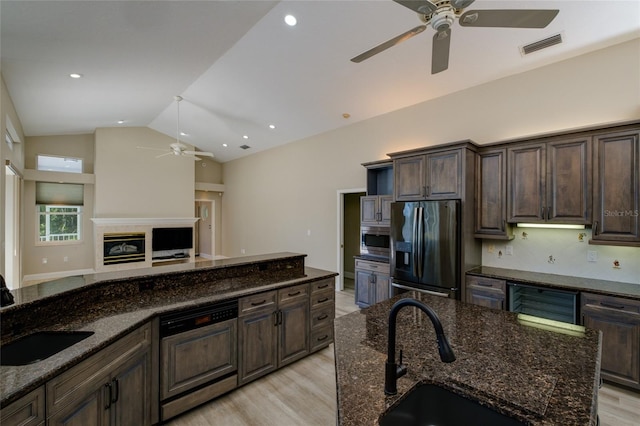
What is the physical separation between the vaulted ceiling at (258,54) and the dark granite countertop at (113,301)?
99.7 inches

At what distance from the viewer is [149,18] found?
10.0ft

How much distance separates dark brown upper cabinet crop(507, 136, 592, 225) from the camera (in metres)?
2.93

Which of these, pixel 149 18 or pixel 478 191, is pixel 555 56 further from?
pixel 149 18

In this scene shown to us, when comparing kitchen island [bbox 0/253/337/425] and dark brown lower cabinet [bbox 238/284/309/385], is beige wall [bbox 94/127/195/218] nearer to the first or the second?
kitchen island [bbox 0/253/337/425]

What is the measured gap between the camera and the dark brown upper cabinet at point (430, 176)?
358 centimetres

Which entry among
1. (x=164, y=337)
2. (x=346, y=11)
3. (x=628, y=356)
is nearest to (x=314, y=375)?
(x=164, y=337)

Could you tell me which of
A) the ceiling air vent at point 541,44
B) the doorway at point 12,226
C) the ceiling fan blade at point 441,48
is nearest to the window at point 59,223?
the doorway at point 12,226

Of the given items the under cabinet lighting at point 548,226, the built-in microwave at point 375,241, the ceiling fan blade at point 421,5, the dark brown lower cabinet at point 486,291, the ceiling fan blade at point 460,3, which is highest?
the ceiling fan blade at point 421,5

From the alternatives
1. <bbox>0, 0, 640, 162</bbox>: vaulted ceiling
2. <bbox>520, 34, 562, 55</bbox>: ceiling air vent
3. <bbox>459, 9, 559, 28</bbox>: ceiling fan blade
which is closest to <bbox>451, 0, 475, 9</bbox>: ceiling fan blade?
<bbox>459, 9, 559, 28</bbox>: ceiling fan blade

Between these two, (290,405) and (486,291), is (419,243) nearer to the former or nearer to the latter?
(486,291)

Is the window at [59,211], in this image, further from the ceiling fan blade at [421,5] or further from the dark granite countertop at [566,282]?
the dark granite countertop at [566,282]

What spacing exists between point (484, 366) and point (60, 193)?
976 cm

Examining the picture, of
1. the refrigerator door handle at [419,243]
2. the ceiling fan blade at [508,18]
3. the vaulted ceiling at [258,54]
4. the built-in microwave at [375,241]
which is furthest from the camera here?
the built-in microwave at [375,241]

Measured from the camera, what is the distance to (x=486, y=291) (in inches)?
132
